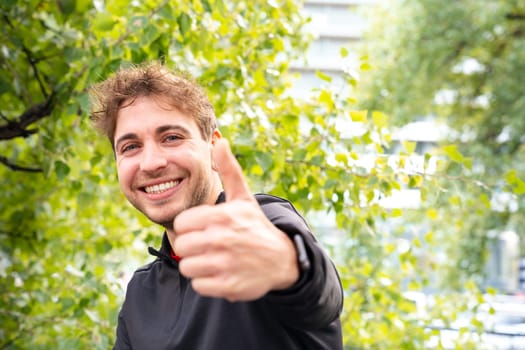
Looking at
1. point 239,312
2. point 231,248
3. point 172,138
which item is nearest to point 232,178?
point 231,248

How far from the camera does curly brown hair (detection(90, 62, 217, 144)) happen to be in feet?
5.43

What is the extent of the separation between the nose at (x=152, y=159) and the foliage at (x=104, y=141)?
0.84m

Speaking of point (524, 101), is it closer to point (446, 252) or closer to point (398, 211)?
point (446, 252)

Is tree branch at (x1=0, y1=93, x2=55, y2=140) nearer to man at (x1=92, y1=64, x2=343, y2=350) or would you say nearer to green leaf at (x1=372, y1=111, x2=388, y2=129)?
man at (x1=92, y1=64, x2=343, y2=350)

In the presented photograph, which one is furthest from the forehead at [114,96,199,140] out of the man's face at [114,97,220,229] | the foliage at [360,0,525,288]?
the foliage at [360,0,525,288]

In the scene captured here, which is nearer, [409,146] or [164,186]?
[164,186]

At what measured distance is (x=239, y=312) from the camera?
1.42 meters

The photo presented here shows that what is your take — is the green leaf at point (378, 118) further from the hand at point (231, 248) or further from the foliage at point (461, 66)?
the foliage at point (461, 66)

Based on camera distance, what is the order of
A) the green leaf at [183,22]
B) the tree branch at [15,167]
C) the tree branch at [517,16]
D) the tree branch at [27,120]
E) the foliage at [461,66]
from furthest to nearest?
the tree branch at [517,16] → the foliage at [461,66] → the tree branch at [15,167] → the tree branch at [27,120] → the green leaf at [183,22]

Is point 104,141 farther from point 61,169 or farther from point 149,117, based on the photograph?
point 149,117

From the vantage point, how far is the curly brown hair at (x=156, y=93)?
166cm

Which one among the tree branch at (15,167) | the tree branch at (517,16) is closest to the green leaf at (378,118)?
the tree branch at (15,167)

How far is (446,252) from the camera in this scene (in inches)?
485

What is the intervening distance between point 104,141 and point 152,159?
129 centimetres
